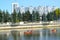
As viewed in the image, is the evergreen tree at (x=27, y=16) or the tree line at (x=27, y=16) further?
the evergreen tree at (x=27, y=16)

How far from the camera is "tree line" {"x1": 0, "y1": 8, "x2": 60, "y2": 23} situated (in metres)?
95.7

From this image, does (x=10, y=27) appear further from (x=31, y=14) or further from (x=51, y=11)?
(x=51, y=11)

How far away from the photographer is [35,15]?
105 meters

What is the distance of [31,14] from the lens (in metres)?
106

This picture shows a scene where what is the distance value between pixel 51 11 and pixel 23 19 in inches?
782

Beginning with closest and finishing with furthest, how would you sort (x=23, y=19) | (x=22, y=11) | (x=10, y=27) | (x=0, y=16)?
(x=10, y=27) → (x=0, y=16) → (x=23, y=19) → (x=22, y=11)

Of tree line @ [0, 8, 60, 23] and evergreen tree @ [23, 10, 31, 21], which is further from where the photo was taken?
evergreen tree @ [23, 10, 31, 21]

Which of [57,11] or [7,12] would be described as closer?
[7,12]

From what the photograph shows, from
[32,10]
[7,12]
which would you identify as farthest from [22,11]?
[7,12]

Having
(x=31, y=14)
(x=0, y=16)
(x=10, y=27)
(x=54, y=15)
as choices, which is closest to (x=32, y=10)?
(x=31, y=14)

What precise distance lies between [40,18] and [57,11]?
→ 9910 millimetres

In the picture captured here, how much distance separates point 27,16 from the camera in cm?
10275

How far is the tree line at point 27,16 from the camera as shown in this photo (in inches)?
3769

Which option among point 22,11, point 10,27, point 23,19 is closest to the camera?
point 10,27
